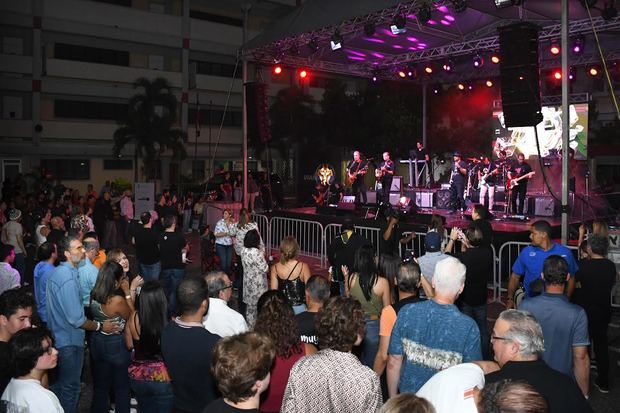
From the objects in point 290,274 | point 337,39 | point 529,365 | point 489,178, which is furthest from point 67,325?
point 489,178

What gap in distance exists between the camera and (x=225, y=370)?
2518 millimetres

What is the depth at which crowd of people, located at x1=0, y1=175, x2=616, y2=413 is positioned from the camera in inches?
106

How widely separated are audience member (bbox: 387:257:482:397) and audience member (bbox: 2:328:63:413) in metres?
2.02

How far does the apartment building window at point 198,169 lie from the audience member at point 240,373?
32430 mm

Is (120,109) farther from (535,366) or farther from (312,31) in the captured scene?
(535,366)

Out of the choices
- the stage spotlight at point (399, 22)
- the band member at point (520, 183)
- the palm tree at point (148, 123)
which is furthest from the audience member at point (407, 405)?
the palm tree at point (148, 123)

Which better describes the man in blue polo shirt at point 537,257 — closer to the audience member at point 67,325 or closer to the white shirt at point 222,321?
the white shirt at point 222,321

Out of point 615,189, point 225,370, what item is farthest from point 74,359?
point 615,189

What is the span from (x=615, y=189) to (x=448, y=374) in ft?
70.0

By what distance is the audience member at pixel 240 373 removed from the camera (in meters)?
2.49

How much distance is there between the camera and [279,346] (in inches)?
128

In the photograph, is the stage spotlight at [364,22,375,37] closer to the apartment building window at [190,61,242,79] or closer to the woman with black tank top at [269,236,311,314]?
the woman with black tank top at [269,236,311,314]

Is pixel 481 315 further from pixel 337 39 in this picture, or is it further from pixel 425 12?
pixel 337 39

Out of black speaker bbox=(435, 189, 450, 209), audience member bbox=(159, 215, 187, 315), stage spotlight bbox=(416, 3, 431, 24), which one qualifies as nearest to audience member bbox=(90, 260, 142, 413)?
audience member bbox=(159, 215, 187, 315)
